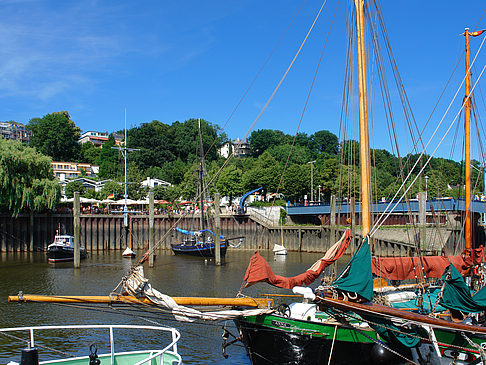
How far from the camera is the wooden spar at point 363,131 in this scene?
1752cm

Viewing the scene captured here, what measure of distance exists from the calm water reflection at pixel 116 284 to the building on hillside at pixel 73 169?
75.1 m

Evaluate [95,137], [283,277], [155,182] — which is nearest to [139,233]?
[283,277]

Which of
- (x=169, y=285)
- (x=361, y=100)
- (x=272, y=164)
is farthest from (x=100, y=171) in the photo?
(x=361, y=100)

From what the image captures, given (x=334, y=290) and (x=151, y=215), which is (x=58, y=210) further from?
(x=334, y=290)

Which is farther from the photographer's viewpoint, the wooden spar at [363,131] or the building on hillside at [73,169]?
the building on hillside at [73,169]

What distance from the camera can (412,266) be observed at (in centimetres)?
2016

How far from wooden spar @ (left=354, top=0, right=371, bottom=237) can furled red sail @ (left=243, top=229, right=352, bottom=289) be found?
1.25 m

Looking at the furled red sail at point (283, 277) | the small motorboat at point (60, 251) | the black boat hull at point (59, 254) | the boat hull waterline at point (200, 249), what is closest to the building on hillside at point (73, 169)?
the boat hull waterline at point (200, 249)

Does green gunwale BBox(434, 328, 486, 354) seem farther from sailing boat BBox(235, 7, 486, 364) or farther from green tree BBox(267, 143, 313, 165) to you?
green tree BBox(267, 143, 313, 165)

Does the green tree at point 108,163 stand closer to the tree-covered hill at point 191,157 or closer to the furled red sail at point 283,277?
the tree-covered hill at point 191,157

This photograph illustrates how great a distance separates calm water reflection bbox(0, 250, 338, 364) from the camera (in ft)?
63.4

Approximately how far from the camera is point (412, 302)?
19344 mm

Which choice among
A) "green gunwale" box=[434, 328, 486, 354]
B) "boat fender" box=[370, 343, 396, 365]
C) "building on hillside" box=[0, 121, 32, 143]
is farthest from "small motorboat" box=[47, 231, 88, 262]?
"building on hillside" box=[0, 121, 32, 143]

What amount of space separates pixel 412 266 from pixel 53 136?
427 feet
